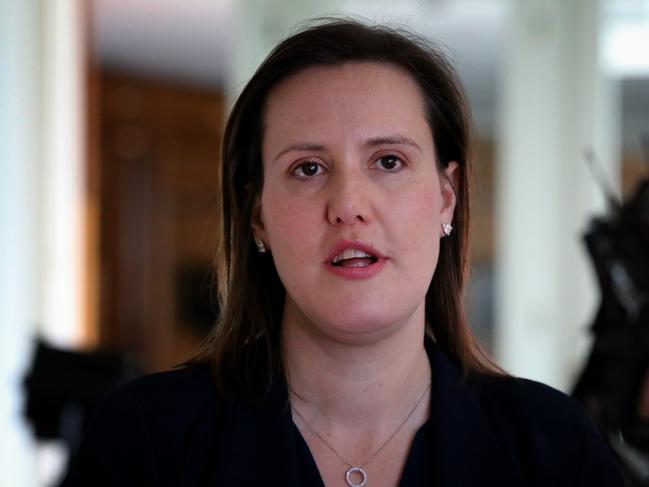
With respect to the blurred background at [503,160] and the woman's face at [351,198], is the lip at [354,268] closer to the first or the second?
the woman's face at [351,198]

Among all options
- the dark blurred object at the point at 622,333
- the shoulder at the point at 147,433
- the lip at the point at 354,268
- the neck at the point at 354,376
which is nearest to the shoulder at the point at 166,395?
the shoulder at the point at 147,433

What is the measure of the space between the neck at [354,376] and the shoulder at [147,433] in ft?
0.34

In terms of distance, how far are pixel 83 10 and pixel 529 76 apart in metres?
2.06

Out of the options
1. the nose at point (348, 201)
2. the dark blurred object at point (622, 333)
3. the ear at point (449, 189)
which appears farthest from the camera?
the dark blurred object at point (622, 333)

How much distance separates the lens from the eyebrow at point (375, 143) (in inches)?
44.4

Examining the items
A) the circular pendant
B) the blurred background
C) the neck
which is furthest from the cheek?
the blurred background

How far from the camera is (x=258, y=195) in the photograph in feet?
4.11

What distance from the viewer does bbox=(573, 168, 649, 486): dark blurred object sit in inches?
78.9

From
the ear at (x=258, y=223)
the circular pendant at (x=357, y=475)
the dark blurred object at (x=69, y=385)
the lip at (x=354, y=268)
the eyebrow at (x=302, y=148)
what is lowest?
the dark blurred object at (x=69, y=385)

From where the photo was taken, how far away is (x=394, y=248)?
112 cm

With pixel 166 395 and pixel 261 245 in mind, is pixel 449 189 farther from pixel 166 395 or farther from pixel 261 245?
pixel 166 395

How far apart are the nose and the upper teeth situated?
0.03 metres

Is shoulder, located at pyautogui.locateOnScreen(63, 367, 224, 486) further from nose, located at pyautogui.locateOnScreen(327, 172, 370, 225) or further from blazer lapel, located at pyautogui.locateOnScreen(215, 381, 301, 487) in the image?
nose, located at pyautogui.locateOnScreen(327, 172, 370, 225)

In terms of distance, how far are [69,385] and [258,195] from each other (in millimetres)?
1195
